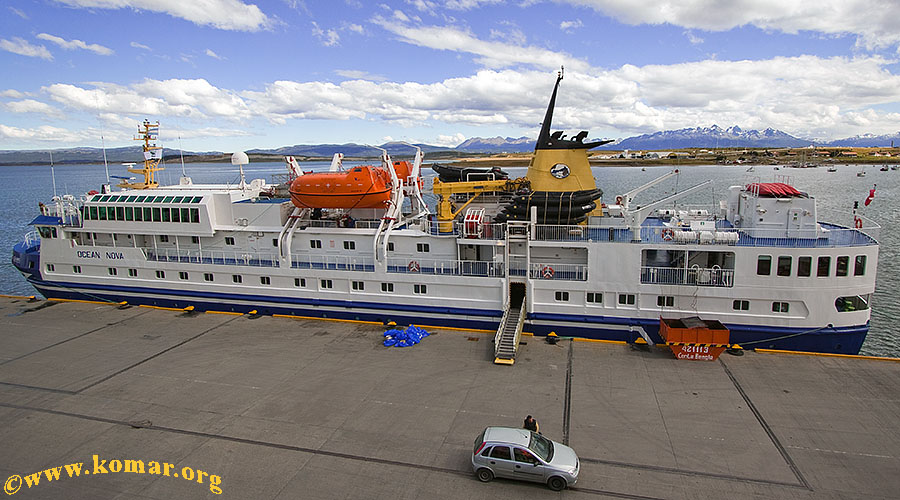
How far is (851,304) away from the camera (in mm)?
16438

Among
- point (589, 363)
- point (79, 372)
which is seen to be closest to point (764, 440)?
point (589, 363)

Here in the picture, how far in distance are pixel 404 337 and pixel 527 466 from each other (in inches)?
343

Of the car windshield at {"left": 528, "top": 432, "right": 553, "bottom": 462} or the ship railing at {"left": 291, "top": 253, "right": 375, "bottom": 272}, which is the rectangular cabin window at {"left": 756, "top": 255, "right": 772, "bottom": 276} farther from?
the ship railing at {"left": 291, "top": 253, "right": 375, "bottom": 272}

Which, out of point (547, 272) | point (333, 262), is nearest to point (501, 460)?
point (547, 272)

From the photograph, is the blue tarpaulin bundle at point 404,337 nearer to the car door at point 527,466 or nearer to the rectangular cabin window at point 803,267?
the car door at point 527,466

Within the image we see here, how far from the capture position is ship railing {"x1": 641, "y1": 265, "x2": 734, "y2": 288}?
16.9 m

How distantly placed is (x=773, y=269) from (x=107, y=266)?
28173mm

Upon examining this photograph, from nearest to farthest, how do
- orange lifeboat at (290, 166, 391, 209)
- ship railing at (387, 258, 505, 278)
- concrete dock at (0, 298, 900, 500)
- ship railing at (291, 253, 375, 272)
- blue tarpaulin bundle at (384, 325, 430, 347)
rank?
concrete dock at (0, 298, 900, 500) < blue tarpaulin bundle at (384, 325, 430, 347) < ship railing at (387, 258, 505, 278) < orange lifeboat at (290, 166, 391, 209) < ship railing at (291, 253, 375, 272)

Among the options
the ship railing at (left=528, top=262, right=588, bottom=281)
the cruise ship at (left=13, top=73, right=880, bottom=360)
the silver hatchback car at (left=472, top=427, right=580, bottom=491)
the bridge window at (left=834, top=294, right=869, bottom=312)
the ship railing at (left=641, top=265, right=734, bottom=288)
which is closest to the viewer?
the silver hatchback car at (left=472, top=427, right=580, bottom=491)

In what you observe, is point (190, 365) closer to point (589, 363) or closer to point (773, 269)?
point (589, 363)

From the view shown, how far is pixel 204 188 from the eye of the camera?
24.6 meters

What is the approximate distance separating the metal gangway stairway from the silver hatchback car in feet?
18.5

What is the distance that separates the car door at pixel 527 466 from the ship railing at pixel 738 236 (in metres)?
9.81

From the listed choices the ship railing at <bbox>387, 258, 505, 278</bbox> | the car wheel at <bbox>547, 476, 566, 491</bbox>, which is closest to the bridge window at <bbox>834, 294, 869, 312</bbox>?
the ship railing at <bbox>387, 258, 505, 278</bbox>
